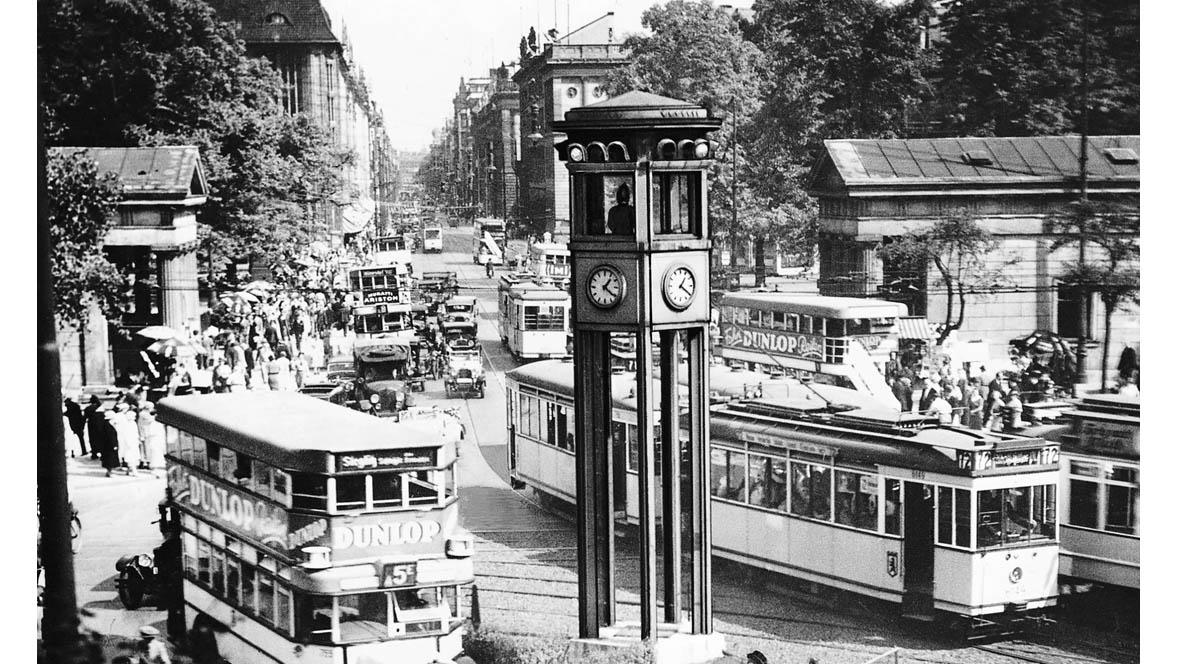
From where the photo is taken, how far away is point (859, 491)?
20.5 ft

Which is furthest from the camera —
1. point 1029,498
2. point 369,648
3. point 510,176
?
point 510,176

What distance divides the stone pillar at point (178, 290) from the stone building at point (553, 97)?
1.37 meters

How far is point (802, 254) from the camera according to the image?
7008 millimetres

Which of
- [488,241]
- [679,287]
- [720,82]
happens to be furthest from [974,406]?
[488,241]

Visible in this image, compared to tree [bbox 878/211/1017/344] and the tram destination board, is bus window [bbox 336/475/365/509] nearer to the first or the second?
the tram destination board

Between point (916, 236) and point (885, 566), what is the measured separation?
1.54 metres

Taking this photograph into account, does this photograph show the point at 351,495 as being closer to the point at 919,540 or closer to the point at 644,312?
the point at 644,312

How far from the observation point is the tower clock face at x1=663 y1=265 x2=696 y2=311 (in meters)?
5.49

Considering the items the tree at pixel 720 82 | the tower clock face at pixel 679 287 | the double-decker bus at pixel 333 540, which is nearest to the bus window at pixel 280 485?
the double-decker bus at pixel 333 540

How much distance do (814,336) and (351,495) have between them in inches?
91.8

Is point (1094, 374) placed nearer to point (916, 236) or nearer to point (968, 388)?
point (968, 388)

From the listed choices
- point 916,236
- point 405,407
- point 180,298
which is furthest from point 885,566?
point 180,298

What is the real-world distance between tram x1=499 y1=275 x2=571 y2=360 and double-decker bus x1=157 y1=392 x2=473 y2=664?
88 cm

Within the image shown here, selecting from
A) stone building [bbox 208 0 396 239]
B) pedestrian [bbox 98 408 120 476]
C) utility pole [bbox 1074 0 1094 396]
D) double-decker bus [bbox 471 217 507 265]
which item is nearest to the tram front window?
utility pole [bbox 1074 0 1094 396]
